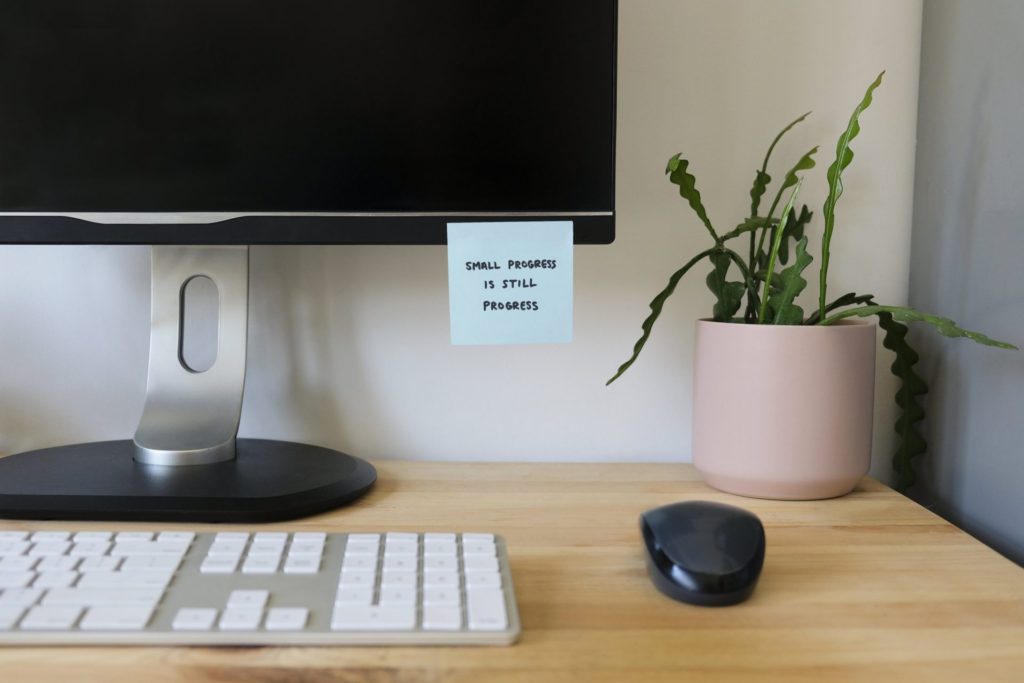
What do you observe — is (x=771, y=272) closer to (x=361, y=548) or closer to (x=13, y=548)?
(x=361, y=548)

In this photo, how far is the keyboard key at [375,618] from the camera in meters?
0.40

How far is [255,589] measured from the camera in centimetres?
43

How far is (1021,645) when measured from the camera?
1.35 feet

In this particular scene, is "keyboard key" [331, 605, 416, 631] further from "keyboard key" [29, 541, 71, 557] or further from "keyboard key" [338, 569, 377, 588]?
"keyboard key" [29, 541, 71, 557]

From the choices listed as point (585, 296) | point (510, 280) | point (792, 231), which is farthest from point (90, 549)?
point (792, 231)

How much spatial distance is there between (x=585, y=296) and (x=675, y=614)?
1.36 ft

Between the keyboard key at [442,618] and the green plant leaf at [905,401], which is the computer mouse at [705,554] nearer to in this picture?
the keyboard key at [442,618]

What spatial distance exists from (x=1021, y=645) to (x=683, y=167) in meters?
0.41

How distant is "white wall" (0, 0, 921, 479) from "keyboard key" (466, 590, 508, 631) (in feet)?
1.29

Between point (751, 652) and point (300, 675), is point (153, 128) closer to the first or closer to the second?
point (300, 675)

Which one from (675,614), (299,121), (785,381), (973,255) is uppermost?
(299,121)

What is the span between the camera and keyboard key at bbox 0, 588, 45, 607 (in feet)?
1.34

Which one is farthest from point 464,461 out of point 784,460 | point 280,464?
point 784,460

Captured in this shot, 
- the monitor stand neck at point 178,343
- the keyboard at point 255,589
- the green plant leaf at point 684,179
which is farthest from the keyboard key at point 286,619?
the green plant leaf at point 684,179
